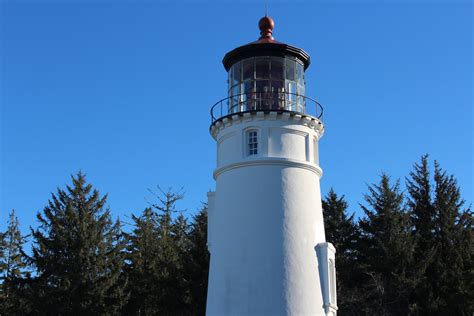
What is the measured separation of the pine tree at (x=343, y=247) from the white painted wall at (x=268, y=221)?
492 inches

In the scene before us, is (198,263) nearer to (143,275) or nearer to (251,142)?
(143,275)

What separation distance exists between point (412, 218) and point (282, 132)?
1685 cm

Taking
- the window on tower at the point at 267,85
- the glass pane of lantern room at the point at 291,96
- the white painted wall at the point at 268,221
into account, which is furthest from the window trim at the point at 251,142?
the glass pane of lantern room at the point at 291,96

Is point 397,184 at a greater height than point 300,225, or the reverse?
point 397,184

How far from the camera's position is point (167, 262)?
3303 cm

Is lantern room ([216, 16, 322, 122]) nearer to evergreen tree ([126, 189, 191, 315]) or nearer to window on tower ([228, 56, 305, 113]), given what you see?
window on tower ([228, 56, 305, 113])

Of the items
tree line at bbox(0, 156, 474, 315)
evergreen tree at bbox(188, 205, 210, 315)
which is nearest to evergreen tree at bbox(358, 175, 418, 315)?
tree line at bbox(0, 156, 474, 315)

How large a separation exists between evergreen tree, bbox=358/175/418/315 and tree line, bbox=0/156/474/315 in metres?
0.05

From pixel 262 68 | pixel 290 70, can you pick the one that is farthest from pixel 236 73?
pixel 290 70

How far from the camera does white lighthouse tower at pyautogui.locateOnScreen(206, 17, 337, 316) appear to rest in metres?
18.8

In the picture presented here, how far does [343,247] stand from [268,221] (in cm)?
1666

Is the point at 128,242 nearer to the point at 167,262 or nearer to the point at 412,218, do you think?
the point at 167,262

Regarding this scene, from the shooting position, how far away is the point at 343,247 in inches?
1369

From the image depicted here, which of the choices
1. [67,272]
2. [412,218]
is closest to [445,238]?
[412,218]
